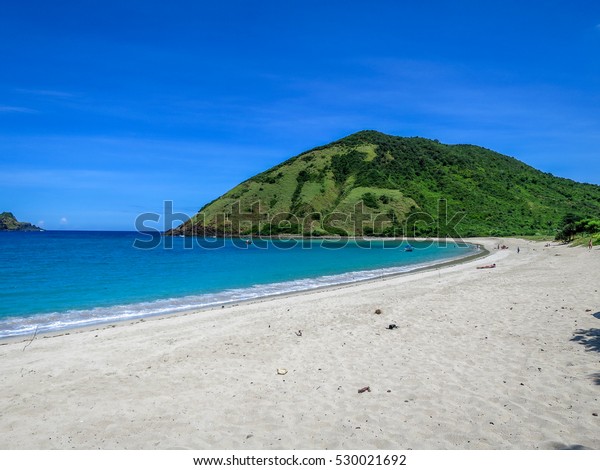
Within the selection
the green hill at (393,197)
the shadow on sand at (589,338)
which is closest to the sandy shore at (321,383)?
the shadow on sand at (589,338)

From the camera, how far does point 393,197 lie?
12606cm

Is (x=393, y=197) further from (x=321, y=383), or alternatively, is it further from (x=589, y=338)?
(x=321, y=383)

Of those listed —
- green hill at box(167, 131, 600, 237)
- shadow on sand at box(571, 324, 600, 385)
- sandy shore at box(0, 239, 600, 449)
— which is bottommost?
sandy shore at box(0, 239, 600, 449)

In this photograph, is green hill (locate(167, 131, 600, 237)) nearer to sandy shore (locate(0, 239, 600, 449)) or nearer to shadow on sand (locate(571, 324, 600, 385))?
shadow on sand (locate(571, 324, 600, 385))

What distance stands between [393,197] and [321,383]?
12255 cm

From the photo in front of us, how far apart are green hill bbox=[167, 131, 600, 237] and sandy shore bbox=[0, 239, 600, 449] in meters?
104

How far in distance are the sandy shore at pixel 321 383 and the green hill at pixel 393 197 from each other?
104 meters

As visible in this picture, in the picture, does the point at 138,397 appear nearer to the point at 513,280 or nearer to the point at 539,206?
the point at 513,280

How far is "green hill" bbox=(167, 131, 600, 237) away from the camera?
118125 mm

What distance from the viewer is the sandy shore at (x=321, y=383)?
594 centimetres

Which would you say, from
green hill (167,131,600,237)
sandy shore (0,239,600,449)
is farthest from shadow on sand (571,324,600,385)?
green hill (167,131,600,237)

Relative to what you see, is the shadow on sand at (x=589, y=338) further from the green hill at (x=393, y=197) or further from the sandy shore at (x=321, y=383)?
the green hill at (x=393, y=197)

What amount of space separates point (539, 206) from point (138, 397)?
5881 inches
